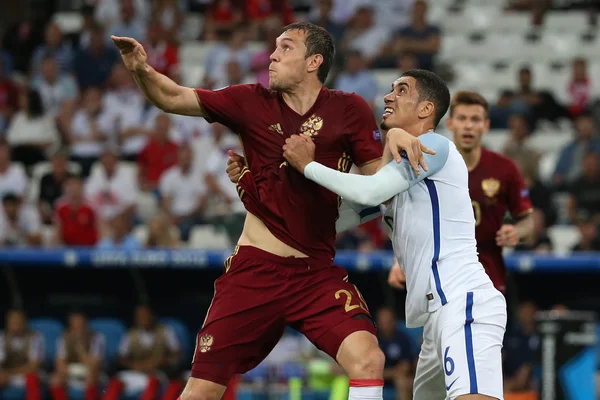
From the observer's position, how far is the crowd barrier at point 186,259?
11352 millimetres

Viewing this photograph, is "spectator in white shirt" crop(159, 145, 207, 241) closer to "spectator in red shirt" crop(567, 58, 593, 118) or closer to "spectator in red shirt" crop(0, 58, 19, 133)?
"spectator in red shirt" crop(0, 58, 19, 133)

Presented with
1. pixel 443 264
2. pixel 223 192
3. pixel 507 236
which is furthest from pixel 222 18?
pixel 443 264

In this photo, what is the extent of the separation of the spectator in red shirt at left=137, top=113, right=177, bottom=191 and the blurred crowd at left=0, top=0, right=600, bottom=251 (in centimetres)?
2

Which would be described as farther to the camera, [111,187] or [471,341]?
[111,187]

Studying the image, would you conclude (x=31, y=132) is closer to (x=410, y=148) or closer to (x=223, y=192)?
(x=223, y=192)

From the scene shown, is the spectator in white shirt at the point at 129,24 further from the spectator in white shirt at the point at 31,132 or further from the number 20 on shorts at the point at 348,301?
the number 20 on shorts at the point at 348,301

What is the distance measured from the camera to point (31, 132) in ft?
52.0

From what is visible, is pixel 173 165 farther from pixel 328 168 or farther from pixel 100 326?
pixel 328 168

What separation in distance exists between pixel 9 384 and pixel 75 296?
1.52 meters

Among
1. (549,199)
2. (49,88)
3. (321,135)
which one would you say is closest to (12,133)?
(49,88)

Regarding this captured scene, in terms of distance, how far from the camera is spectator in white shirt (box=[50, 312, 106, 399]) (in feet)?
41.5

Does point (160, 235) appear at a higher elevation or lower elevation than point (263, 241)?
higher

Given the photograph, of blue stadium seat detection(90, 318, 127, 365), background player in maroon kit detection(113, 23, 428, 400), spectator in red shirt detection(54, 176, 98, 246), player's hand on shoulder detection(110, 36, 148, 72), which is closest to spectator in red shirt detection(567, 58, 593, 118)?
spectator in red shirt detection(54, 176, 98, 246)

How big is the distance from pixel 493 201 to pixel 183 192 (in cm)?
684
